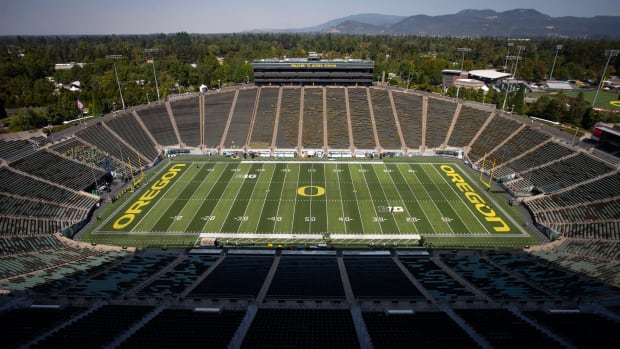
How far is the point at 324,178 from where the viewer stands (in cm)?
5097

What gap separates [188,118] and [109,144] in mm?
16114

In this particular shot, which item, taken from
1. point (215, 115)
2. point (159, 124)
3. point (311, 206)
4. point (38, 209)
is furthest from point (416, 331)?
point (159, 124)

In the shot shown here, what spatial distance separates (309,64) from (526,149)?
150 ft

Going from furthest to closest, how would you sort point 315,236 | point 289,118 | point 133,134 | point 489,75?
point 489,75, point 289,118, point 133,134, point 315,236

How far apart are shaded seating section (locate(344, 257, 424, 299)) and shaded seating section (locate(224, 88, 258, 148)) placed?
127 feet

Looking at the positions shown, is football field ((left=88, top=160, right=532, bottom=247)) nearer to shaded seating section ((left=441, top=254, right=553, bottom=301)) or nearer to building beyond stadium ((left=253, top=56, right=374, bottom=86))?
shaded seating section ((left=441, top=254, right=553, bottom=301))

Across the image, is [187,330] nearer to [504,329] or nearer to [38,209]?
[504,329]

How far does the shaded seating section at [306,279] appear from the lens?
2363cm

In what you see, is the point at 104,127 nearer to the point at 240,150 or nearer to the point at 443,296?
the point at 240,150

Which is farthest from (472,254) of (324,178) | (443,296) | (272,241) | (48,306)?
(48,306)

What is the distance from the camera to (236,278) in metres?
26.6

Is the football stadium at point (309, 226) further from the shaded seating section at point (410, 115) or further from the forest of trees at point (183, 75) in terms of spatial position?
the forest of trees at point (183, 75)

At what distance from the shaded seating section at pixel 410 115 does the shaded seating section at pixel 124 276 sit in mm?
46334

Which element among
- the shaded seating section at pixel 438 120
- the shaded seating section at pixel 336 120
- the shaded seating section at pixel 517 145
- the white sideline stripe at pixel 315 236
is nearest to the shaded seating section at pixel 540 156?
the shaded seating section at pixel 517 145
